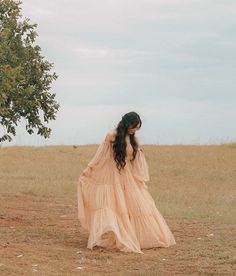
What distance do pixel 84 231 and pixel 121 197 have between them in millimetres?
2465

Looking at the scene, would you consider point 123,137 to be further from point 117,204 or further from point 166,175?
point 166,175

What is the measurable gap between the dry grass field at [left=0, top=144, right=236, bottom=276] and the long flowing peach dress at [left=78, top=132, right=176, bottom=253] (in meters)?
0.30

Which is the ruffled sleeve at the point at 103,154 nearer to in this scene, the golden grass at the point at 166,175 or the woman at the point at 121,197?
the woman at the point at 121,197

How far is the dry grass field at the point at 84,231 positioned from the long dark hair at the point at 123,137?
1536mm

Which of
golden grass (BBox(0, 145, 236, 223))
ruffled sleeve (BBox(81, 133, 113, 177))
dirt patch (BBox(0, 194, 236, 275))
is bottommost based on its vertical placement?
dirt patch (BBox(0, 194, 236, 275))

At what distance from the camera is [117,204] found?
12.4 metres

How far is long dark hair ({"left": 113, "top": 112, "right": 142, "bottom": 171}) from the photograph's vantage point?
12.1 m

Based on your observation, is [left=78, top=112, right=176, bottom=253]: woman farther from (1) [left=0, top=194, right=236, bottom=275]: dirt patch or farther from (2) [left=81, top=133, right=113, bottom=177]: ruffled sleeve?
(1) [left=0, top=194, right=236, bottom=275]: dirt patch

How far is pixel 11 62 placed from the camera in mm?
15320

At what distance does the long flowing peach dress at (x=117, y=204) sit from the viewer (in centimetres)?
1227

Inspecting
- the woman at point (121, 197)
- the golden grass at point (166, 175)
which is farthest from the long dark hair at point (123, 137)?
the golden grass at point (166, 175)

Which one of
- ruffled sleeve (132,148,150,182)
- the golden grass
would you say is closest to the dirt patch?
ruffled sleeve (132,148,150,182)

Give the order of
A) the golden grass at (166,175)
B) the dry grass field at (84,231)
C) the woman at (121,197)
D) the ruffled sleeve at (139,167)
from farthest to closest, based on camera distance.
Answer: the golden grass at (166,175) < the ruffled sleeve at (139,167) < the woman at (121,197) < the dry grass field at (84,231)

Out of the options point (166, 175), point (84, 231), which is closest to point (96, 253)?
point (84, 231)
